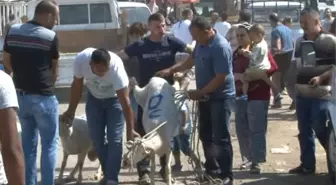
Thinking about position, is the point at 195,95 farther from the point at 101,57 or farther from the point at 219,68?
the point at 101,57

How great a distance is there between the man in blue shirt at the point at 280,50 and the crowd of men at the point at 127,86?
6.08 metres

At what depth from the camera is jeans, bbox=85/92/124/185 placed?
873 centimetres

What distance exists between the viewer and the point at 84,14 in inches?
792

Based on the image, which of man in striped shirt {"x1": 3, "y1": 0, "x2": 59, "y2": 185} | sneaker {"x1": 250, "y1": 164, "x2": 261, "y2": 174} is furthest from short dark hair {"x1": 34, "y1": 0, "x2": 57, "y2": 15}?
sneaker {"x1": 250, "y1": 164, "x2": 261, "y2": 174}

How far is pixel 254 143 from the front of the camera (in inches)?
390

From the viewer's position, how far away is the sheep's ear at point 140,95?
8.87m

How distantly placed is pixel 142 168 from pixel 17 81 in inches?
72.3

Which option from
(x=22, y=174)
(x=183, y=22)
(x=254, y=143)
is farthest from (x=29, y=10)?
(x=22, y=174)

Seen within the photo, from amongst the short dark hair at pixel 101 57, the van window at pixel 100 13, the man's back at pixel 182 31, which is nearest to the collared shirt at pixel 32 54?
the short dark hair at pixel 101 57

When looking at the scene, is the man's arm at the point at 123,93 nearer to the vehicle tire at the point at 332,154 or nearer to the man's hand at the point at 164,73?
the man's hand at the point at 164,73

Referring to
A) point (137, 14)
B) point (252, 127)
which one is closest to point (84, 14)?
point (137, 14)

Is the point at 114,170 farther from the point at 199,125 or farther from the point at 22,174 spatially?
the point at 22,174

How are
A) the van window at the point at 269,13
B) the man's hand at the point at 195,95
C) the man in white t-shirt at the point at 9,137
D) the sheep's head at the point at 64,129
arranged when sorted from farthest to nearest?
the van window at the point at 269,13 < the sheep's head at the point at 64,129 < the man's hand at the point at 195,95 < the man in white t-shirt at the point at 9,137

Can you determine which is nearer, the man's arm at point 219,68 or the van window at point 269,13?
the man's arm at point 219,68
